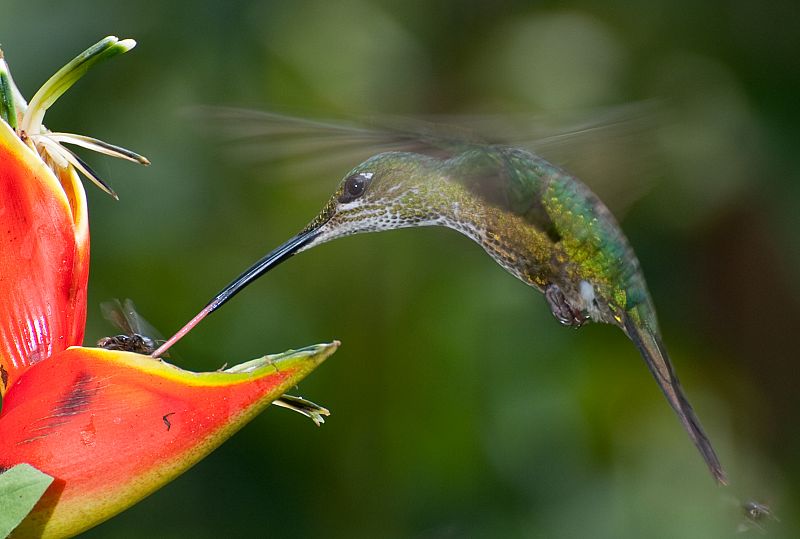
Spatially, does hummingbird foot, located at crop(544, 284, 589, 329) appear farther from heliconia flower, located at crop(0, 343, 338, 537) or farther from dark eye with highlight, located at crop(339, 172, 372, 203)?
heliconia flower, located at crop(0, 343, 338, 537)

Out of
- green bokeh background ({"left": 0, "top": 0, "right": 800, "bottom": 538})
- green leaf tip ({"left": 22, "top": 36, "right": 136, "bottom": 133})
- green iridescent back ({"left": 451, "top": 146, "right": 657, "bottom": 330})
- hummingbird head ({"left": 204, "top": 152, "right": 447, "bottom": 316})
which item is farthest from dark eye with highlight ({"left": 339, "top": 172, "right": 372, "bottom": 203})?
green bokeh background ({"left": 0, "top": 0, "right": 800, "bottom": 538})

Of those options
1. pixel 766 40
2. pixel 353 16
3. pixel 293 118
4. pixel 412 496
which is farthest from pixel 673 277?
pixel 293 118

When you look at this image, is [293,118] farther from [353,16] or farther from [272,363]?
[353,16]

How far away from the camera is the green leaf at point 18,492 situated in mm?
833

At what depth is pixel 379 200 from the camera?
148 centimetres

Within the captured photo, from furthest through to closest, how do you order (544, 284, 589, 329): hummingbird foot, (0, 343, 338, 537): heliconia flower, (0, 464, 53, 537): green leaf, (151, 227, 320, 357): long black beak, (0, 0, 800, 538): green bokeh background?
(0, 0, 800, 538): green bokeh background → (544, 284, 589, 329): hummingbird foot → (151, 227, 320, 357): long black beak → (0, 343, 338, 537): heliconia flower → (0, 464, 53, 537): green leaf

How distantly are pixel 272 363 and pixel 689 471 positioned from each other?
1690 mm

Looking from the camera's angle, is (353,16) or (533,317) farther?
(353,16)

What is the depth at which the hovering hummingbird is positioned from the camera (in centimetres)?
149

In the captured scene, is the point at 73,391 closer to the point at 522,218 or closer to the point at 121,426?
the point at 121,426

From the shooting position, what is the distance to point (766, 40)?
8.23 ft

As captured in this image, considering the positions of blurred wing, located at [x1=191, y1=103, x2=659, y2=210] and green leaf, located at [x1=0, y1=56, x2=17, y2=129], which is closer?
green leaf, located at [x1=0, y1=56, x2=17, y2=129]

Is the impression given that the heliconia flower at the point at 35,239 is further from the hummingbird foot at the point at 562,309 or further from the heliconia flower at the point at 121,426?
the hummingbird foot at the point at 562,309

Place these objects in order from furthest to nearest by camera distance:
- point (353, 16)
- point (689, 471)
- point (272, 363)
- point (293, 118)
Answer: point (353, 16) < point (689, 471) < point (293, 118) < point (272, 363)
